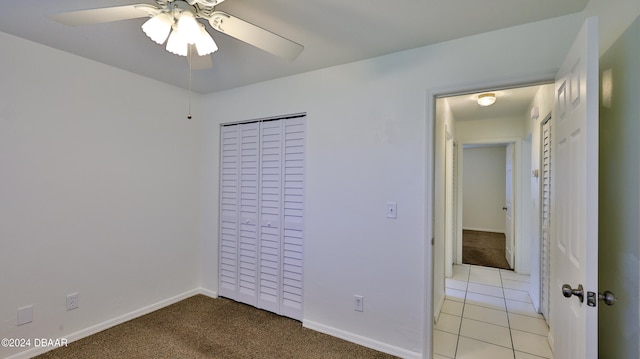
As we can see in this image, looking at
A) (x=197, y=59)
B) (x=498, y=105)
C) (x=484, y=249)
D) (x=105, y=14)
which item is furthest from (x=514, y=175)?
(x=105, y=14)

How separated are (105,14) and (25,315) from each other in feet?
7.14

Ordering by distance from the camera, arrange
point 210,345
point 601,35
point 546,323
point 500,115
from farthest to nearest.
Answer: point 500,115 < point 546,323 < point 210,345 < point 601,35

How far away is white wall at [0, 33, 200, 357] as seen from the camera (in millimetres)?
2010

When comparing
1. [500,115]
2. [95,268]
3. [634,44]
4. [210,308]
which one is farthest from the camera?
[500,115]

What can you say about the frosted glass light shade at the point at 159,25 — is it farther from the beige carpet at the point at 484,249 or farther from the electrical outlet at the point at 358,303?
the beige carpet at the point at 484,249

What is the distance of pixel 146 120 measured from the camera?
2.76m

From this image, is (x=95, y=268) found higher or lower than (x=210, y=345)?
higher

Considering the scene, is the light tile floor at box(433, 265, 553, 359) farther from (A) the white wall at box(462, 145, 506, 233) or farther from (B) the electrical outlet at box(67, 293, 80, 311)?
(A) the white wall at box(462, 145, 506, 233)

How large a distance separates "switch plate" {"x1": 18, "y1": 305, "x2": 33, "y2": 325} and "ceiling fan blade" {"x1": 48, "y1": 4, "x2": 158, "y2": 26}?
200 cm

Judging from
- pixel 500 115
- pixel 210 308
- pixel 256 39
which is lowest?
pixel 210 308

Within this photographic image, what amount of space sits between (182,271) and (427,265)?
2.50 m

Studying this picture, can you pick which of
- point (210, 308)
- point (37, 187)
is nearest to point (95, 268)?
point (37, 187)

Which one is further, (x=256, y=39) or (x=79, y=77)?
(x=79, y=77)

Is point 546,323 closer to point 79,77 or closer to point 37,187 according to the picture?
point 37,187
